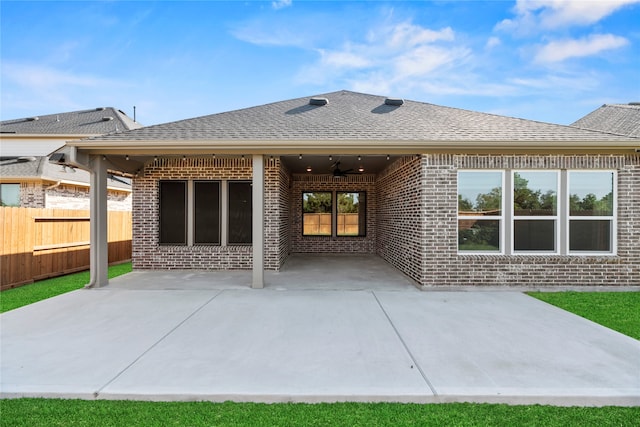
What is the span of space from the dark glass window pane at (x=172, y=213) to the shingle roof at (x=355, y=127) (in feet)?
6.26

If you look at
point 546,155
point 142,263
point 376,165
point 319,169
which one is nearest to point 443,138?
point 546,155

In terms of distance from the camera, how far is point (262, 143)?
654 cm

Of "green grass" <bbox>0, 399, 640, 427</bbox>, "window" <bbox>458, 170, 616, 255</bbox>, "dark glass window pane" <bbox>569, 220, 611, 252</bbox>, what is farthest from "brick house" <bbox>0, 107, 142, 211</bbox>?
"dark glass window pane" <bbox>569, 220, 611, 252</bbox>

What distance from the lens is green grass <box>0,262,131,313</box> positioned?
19.4ft

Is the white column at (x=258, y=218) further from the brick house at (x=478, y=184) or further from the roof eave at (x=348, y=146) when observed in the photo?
the roof eave at (x=348, y=146)

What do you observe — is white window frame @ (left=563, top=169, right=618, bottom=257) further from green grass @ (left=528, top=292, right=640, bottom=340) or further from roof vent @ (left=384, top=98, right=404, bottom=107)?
roof vent @ (left=384, top=98, right=404, bottom=107)

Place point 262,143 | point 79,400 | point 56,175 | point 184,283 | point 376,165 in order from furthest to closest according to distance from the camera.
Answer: point 56,175
point 376,165
point 184,283
point 262,143
point 79,400

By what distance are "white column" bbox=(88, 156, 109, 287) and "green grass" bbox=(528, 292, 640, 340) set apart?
30.6ft

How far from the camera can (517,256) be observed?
6.90m

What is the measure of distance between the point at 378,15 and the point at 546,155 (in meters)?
7.28

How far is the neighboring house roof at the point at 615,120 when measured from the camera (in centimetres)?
903

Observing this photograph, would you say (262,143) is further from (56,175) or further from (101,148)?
(56,175)

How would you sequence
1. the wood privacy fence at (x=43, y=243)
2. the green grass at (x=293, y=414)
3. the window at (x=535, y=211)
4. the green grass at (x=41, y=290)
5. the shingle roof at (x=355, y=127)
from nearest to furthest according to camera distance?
the green grass at (x=293, y=414) → the green grass at (x=41, y=290) → the shingle roof at (x=355, y=127) → the window at (x=535, y=211) → the wood privacy fence at (x=43, y=243)

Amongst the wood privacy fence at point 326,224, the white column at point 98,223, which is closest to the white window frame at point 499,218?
the wood privacy fence at point 326,224
